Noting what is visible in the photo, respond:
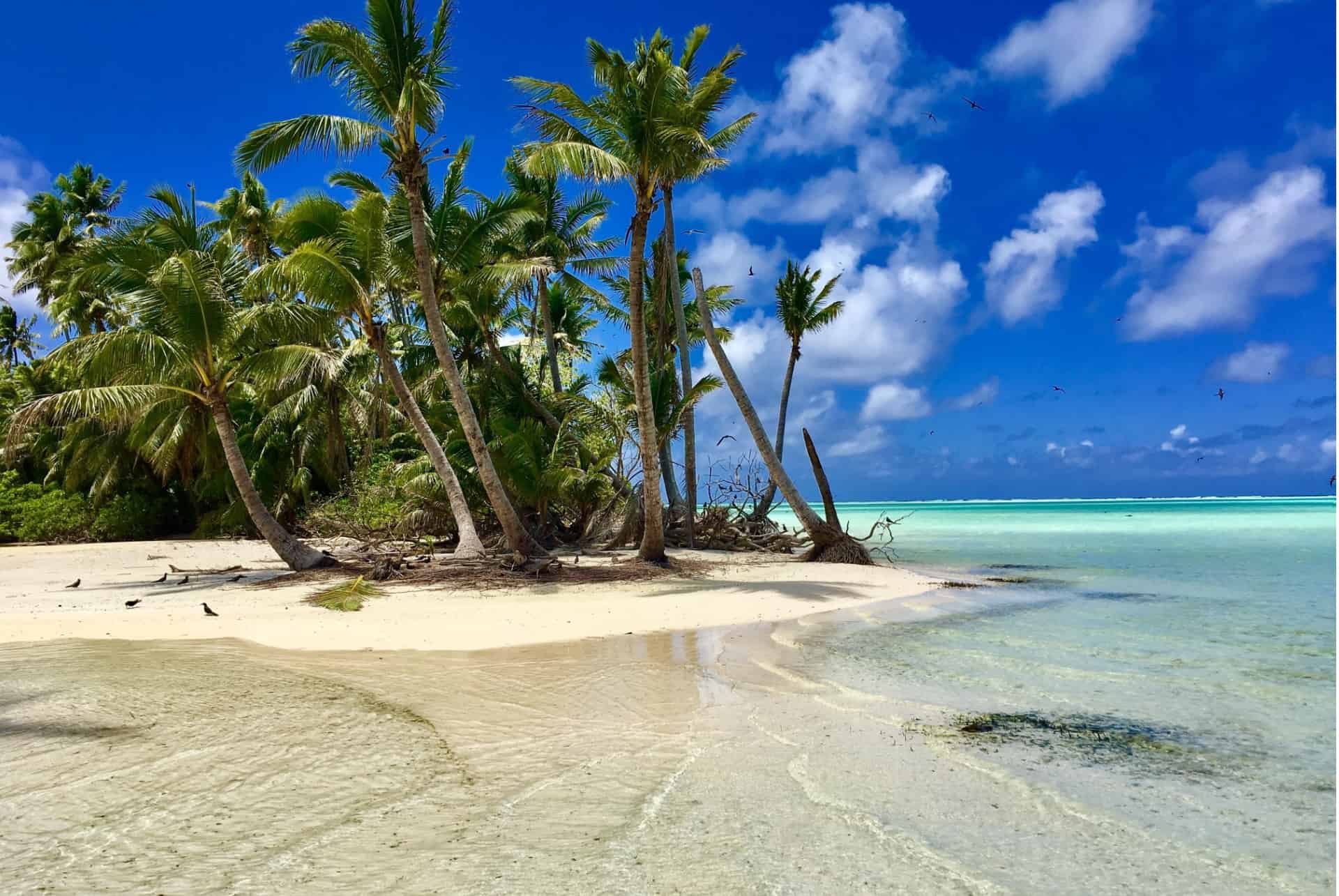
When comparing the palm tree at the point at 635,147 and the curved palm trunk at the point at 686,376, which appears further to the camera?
the curved palm trunk at the point at 686,376

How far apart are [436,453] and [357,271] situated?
13.1 feet

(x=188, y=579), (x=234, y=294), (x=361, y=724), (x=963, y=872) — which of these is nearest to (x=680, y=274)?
(x=234, y=294)

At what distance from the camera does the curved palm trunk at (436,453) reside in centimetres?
1430

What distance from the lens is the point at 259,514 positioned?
14.2 meters

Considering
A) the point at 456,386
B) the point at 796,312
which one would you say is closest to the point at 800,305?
the point at 796,312

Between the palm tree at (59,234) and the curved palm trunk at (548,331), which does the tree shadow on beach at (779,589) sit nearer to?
Result: the curved palm trunk at (548,331)

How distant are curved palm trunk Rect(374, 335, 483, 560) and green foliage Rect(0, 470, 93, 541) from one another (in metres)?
17.0

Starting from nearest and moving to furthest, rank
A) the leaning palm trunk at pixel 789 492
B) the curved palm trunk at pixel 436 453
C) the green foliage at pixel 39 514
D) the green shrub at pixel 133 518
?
the curved palm trunk at pixel 436 453
the leaning palm trunk at pixel 789 492
the green foliage at pixel 39 514
the green shrub at pixel 133 518

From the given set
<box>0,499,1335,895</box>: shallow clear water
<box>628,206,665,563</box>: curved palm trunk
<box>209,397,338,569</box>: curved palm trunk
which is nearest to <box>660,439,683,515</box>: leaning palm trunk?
<box>628,206,665,563</box>: curved palm trunk

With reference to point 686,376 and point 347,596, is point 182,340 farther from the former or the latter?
point 686,376

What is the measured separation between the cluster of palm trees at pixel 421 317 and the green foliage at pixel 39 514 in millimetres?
1302

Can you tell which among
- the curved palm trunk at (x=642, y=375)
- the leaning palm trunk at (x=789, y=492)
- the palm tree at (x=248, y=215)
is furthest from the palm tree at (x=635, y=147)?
the palm tree at (x=248, y=215)

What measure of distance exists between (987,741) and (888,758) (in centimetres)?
79

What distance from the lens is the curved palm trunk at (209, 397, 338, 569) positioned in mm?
13953
